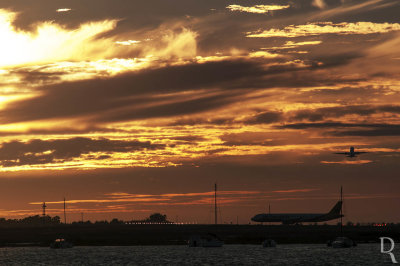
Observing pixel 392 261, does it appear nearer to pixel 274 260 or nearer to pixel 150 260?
pixel 274 260

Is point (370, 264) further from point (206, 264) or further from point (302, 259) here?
point (206, 264)

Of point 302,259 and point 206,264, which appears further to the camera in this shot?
point 302,259

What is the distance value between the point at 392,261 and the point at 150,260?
62.5m

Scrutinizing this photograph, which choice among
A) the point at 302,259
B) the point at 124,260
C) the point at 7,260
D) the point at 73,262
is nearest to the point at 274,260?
the point at 302,259

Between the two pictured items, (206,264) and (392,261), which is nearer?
(206,264)

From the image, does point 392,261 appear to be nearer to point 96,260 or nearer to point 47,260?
point 96,260

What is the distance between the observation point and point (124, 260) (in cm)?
19050

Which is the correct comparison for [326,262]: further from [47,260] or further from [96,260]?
[47,260]

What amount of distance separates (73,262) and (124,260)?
14.0 meters

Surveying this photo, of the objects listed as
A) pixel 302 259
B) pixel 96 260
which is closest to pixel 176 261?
pixel 96 260

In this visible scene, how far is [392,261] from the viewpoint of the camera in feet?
623

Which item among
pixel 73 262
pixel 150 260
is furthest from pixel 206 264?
pixel 73 262

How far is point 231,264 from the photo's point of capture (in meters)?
174

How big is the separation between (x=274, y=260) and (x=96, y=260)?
150ft
